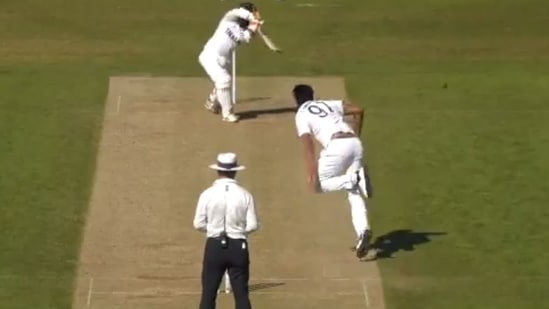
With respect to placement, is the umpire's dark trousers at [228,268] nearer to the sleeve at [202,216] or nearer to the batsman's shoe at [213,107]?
the sleeve at [202,216]

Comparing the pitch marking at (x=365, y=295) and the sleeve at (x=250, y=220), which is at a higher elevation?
the sleeve at (x=250, y=220)

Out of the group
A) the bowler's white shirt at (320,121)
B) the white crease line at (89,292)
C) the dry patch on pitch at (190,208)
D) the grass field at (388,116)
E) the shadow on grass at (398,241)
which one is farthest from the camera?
the shadow on grass at (398,241)

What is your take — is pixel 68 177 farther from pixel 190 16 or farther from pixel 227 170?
pixel 190 16

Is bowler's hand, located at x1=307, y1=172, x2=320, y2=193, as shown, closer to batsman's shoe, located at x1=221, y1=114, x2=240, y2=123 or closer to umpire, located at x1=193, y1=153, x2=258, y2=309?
umpire, located at x1=193, y1=153, x2=258, y2=309

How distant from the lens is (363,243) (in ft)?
58.6

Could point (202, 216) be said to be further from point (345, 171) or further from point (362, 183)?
point (345, 171)

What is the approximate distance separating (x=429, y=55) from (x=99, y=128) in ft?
22.5

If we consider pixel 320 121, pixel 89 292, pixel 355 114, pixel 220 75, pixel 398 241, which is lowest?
pixel 89 292

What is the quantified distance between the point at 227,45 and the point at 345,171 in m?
5.08

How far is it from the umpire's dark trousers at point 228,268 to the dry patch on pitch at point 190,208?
4.71ft

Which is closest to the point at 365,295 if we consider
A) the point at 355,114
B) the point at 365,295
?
the point at 365,295

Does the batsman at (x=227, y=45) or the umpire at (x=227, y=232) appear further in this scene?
the batsman at (x=227, y=45)

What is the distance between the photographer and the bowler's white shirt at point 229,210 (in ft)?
50.3

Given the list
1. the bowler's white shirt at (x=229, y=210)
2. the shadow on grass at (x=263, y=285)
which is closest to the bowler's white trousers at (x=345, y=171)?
the shadow on grass at (x=263, y=285)
